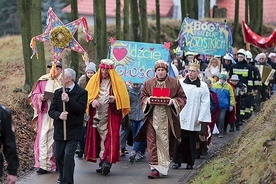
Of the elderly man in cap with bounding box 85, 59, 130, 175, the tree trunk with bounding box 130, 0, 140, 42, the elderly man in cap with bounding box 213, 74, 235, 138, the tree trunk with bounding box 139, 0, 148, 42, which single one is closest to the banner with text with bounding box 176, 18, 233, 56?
the elderly man in cap with bounding box 213, 74, 235, 138

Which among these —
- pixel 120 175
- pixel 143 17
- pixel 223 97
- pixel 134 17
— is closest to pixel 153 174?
pixel 120 175

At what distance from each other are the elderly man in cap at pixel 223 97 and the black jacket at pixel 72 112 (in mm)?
7761

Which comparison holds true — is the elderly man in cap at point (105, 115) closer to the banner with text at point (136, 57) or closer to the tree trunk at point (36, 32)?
the banner with text at point (136, 57)

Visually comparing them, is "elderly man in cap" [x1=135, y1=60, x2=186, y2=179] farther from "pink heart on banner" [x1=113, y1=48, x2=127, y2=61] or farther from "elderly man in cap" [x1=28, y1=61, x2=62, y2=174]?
"pink heart on banner" [x1=113, y1=48, x2=127, y2=61]

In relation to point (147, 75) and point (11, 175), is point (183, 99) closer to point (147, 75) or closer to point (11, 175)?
point (147, 75)

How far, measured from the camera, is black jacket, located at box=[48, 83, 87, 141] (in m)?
11.2

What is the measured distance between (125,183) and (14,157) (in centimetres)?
512

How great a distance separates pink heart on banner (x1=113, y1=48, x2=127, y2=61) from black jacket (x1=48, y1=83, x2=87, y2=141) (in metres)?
4.09

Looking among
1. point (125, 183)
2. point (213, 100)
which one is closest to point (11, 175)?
point (125, 183)

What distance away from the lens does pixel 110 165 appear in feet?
43.0

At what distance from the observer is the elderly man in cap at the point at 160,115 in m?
12.8

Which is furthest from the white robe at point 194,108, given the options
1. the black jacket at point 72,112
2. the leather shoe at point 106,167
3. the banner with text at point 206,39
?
the banner with text at point 206,39

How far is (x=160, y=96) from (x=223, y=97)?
20.8 feet

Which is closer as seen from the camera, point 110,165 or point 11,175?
point 11,175
